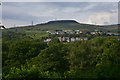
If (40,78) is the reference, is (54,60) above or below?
below

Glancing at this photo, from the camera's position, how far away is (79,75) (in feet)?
14.6

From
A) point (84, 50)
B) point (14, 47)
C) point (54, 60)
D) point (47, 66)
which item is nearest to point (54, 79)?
point (47, 66)

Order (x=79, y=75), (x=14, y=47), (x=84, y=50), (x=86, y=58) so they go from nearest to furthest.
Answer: (x=79, y=75), (x=86, y=58), (x=84, y=50), (x=14, y=47)

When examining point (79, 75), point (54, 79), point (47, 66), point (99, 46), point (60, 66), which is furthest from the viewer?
point (99, 46)

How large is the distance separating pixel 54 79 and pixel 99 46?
84.3 ft

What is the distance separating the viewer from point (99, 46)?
32.4 metres

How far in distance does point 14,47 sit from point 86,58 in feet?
55.7

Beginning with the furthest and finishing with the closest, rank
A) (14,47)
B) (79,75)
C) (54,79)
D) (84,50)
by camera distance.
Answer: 1. (14,47)
2. (84,50)
3. (54,79)
4. (79,75)

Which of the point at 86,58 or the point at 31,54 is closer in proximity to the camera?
the point at 86,58

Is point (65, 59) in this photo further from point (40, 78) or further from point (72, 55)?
point (40, 78)

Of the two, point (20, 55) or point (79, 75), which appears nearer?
point (79, 75)

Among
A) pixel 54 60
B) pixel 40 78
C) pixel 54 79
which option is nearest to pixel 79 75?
pixel 54 79

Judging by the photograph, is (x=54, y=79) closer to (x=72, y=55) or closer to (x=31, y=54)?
(x=72, y=55)

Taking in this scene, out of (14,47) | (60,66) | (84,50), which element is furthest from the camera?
(14,47)
